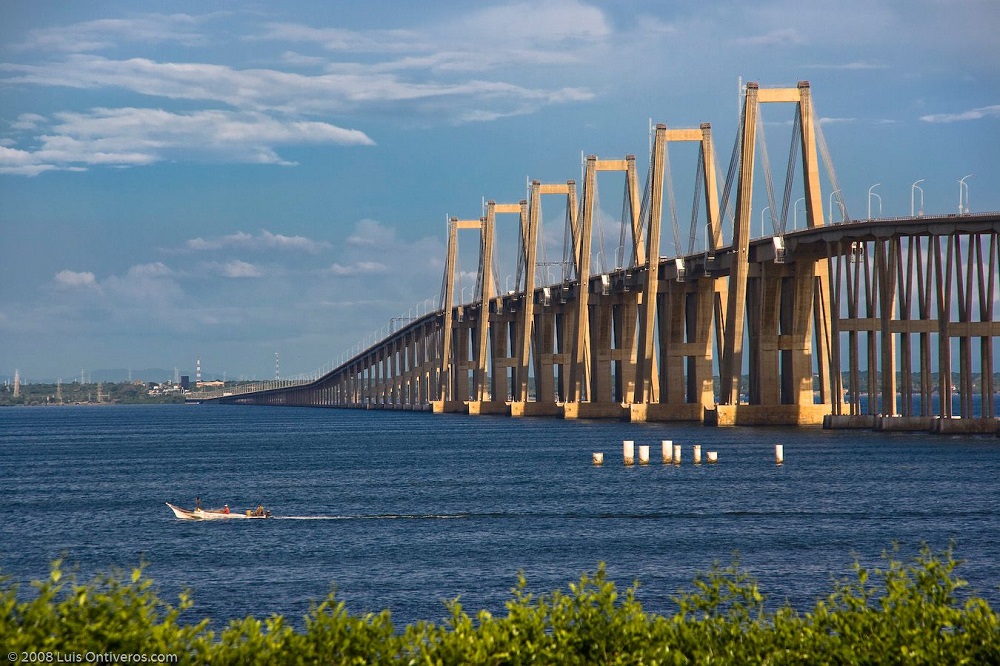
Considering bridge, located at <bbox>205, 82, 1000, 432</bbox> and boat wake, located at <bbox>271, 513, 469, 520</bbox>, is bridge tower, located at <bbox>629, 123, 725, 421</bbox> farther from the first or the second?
boat wake, located at <bbox>271, 513, 469, 520</bbox>

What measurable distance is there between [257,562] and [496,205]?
12477cm

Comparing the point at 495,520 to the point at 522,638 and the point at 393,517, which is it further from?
the point at 522,638

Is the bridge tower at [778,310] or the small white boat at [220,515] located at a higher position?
the bridge tower at [778,310]

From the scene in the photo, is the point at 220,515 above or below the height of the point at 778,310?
below

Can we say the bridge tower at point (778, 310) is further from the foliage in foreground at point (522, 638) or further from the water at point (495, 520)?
the foliage in foreground at point (522, 638)

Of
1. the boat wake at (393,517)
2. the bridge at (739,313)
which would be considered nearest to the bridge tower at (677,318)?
the bridge at (739,313)

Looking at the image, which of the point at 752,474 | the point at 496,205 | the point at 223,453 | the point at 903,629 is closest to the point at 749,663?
the point at 903,629

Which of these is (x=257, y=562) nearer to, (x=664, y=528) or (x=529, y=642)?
(x=664, y=528)

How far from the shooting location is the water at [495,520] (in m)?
31.7

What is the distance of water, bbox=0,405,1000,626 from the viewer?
31.7 metres

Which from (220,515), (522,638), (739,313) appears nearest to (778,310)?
(739,313)

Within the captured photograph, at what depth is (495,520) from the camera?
1784 inches

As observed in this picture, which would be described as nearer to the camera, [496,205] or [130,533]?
[130,533]

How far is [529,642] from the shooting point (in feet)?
46.5
